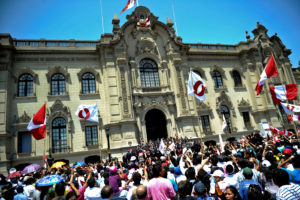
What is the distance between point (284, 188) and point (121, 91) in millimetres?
18377

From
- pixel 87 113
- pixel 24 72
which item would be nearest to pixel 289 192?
pixel 87 113

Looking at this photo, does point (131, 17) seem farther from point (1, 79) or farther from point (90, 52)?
point (1, 79)

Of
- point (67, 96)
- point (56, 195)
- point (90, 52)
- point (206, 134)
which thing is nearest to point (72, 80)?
point (67, 96)

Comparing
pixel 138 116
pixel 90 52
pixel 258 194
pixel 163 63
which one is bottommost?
pixel 258 194

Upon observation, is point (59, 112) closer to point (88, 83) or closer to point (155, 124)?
point (88, 83)

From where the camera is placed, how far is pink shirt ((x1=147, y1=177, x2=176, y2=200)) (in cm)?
399

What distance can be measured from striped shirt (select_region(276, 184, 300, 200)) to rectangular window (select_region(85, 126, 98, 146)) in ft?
60.4

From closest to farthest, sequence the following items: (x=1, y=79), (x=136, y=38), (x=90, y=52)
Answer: (x=1, y=79)
(x=90, y=52)
(x=136, y=38)

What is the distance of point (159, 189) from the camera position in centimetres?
403

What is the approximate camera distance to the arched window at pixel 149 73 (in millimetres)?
22875

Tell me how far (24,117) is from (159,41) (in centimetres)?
1696

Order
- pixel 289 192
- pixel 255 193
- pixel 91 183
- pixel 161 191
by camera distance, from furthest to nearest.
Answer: pixel 91 183
pixel 161 191
pixel 289 192
pixel 255 193

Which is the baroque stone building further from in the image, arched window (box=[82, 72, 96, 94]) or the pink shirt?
the pink shirt

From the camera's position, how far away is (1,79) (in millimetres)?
18359
